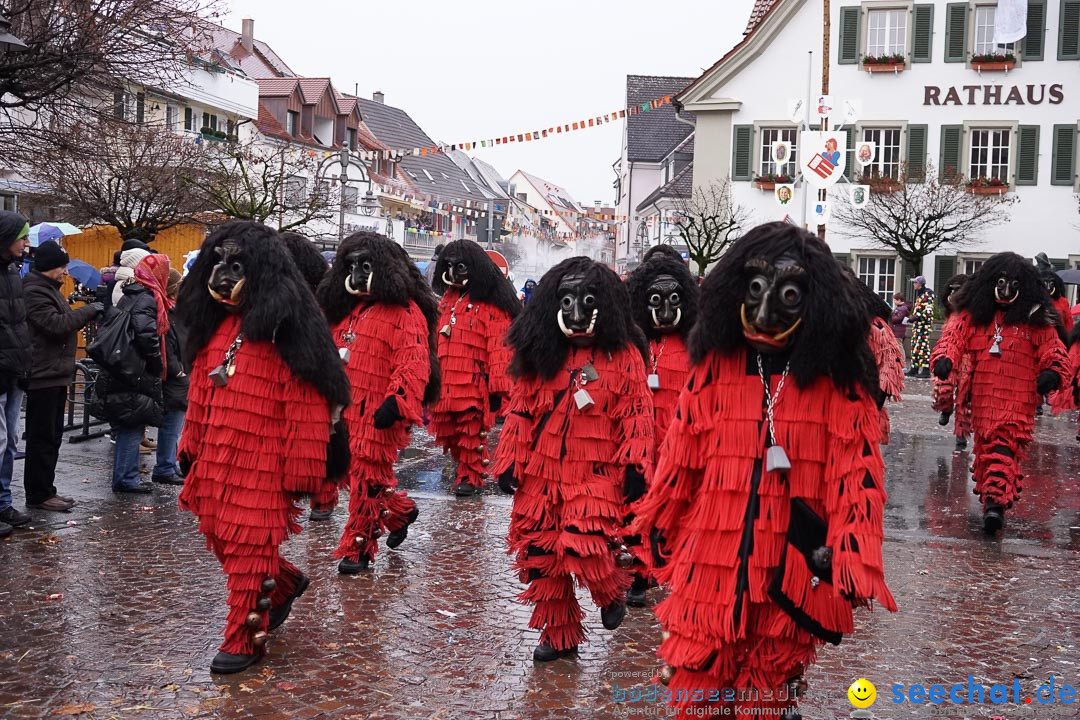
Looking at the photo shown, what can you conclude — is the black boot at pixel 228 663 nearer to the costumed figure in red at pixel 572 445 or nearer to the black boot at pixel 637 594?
the costumed figure in red at pixel 572 445

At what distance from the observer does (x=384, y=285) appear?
7.42m

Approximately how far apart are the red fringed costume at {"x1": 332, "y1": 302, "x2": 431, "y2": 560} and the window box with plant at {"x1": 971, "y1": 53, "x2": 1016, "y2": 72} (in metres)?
28.1

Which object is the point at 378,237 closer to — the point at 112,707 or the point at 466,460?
the point at 466,460

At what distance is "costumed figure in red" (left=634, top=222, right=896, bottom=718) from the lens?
12.8 ft

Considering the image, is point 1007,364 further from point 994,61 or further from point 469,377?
point 994,61

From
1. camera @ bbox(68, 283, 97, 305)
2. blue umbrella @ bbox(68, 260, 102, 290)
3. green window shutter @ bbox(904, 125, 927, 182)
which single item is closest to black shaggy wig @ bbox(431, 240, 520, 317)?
camera @ bbox(68, 283, 97, 305)

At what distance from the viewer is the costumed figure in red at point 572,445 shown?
18.7 feet

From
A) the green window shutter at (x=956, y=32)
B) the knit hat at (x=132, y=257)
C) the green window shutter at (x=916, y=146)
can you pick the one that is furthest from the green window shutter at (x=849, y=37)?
the knit hat at (x=132, y=257)

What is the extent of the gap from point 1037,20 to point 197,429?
31381 mm

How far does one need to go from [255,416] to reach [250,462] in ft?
0.70

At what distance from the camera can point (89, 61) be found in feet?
37.5

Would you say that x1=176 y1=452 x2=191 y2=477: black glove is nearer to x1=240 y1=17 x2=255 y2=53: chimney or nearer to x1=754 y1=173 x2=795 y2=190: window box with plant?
x1=754 y1=173 x2=795 y2=190: window box with plant

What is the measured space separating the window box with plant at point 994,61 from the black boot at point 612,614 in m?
29.6

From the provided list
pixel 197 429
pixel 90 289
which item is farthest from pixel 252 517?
pixel 90 289
